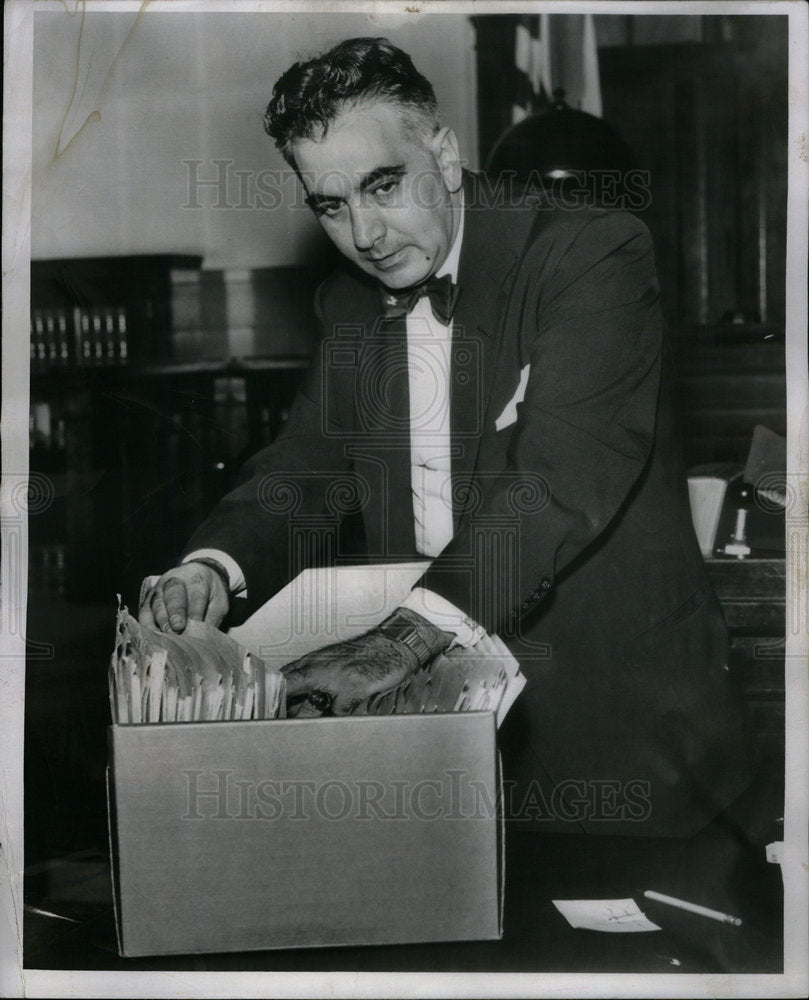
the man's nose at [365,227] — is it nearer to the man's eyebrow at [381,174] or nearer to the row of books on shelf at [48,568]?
the man's eyebrow at [381,174]

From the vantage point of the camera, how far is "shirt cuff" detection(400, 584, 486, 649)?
1.44 meters

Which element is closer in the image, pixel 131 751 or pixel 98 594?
pixel 131 751

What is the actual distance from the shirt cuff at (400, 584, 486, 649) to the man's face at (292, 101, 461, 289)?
20.2 inches

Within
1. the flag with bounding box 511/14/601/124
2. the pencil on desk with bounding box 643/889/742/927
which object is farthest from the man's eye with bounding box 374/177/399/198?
the pencil on desk with bounding box 643/889/742/927

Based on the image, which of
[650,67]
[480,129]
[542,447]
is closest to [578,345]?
[542,447]

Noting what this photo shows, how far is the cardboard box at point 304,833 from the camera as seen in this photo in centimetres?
115

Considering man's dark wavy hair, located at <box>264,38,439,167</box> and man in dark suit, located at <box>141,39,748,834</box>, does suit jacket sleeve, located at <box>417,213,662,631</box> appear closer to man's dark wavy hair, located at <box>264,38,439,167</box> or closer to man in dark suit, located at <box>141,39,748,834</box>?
man in dark suit, located at <box>141,39,748,834</box>

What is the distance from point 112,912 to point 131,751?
Answer: 479 mm

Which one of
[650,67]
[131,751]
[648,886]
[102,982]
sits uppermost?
[650,67]

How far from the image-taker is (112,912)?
1.48 m

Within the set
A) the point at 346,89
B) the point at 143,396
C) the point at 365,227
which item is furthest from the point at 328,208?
the point at 143,396

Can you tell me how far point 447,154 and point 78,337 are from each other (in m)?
0.67

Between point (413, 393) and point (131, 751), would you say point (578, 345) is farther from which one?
point (131, 751)

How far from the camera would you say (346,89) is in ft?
5.05
